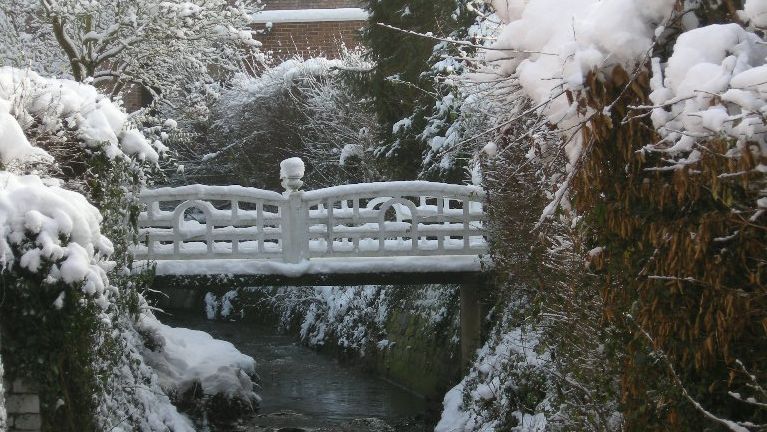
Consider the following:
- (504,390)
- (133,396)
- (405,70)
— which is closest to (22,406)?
(133,396)

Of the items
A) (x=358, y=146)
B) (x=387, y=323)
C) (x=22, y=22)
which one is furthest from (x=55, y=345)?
(x=358, y=146)

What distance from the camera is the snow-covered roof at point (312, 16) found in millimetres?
22141

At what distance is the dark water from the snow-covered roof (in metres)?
8.61

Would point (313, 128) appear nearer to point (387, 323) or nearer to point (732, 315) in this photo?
point (387, 323)

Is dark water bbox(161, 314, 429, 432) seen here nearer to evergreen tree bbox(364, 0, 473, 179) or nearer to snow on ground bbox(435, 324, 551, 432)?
snow on ground bbox(435, 324, 551, 432)

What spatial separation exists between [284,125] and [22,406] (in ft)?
42.6

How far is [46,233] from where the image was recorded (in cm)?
591

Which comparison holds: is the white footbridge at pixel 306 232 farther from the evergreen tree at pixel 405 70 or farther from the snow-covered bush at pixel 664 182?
the snow-covered bush at pixel 664 182

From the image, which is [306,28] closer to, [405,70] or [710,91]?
[405,70]

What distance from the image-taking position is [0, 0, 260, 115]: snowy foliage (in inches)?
465

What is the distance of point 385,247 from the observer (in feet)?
35.1

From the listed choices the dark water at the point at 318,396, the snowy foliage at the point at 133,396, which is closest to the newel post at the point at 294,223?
the snowy foliage at the point at 133,396

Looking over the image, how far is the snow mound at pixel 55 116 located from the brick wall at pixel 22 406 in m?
1.45

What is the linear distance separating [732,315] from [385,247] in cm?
711
